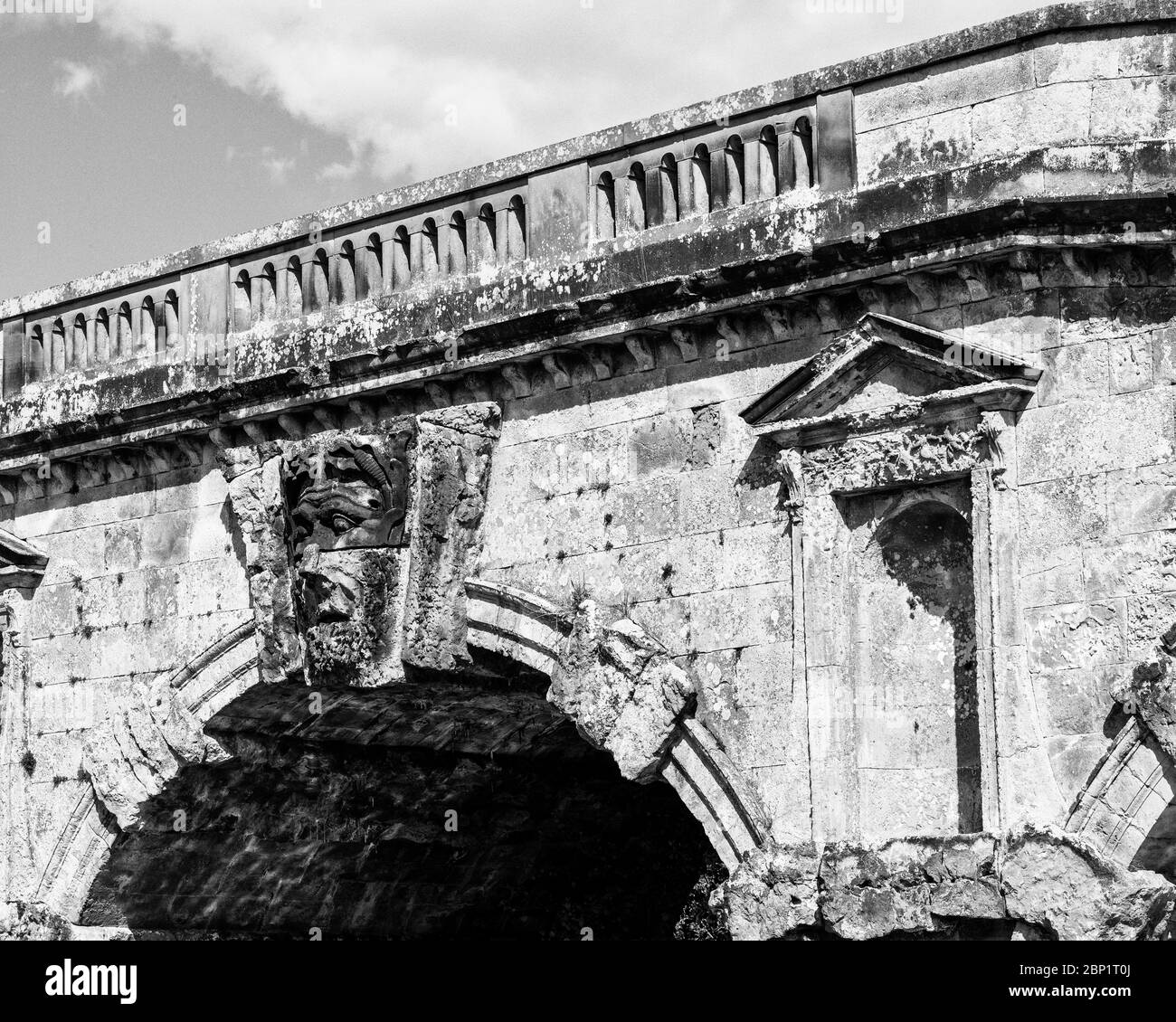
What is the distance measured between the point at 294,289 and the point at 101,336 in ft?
5.84

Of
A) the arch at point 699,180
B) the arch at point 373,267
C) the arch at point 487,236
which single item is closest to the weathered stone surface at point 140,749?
the arch at point 373,267

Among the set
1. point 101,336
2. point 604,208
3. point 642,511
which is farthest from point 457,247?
point 101,336

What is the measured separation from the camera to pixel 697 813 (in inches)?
489

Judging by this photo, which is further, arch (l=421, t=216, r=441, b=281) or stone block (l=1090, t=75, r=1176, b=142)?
arch (l=421, t=216, r=441, b=281)

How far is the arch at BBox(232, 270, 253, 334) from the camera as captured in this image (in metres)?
15.0

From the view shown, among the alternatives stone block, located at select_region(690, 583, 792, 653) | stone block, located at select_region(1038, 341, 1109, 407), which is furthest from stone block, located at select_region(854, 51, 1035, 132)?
stone block, located at select_region(690, 583, 792, 653)

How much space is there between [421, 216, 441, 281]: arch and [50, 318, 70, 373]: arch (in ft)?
10.3

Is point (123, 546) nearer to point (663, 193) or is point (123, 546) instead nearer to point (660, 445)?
point (660, 445)

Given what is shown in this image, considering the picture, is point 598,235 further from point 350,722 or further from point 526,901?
point 526,901

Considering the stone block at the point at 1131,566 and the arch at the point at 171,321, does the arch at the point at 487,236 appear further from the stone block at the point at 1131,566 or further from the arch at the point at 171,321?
the stone block at the point at 1131,566

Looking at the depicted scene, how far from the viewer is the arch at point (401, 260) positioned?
1418cm

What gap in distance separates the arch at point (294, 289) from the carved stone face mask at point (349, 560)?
113cm

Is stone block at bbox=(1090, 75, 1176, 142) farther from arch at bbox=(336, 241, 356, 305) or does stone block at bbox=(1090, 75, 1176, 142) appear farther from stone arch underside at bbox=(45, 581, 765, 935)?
arch at bbox=(336, 241, 356, 305)

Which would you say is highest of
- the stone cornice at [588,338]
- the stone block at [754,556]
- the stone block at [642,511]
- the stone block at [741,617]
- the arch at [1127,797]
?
the stone cornice at [588,338]
